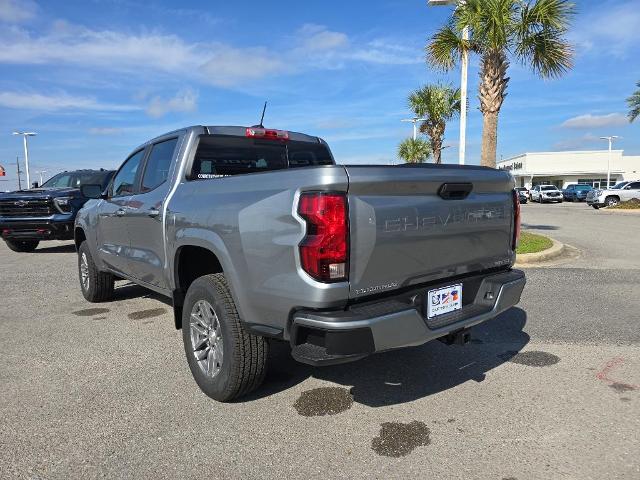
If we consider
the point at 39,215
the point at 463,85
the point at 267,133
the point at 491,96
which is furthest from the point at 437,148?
the point at 267,133

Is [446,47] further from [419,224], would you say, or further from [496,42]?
[419,224]

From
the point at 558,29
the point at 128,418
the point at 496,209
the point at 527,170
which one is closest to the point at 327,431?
the point at 128,418

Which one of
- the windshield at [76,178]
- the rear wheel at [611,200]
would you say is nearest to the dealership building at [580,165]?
the rear wheel at [611,200]

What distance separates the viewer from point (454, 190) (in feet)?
10.1

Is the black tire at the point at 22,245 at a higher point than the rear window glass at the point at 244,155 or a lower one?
lower

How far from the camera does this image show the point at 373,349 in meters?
2.59

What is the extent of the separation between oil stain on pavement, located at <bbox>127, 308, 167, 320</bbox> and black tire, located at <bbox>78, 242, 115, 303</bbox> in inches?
26.0

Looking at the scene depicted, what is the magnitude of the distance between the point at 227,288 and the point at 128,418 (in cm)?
105

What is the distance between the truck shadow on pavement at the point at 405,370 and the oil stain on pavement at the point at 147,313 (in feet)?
6.06

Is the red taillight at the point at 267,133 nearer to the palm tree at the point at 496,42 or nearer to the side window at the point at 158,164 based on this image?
the side window at the point at 158,164

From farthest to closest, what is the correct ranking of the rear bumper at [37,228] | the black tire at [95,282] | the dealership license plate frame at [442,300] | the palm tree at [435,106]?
the palm tree at [435,106]
the rear bumper at [37,228]
the black tire at [95,282]
the dealership license plate frame at [442,300]

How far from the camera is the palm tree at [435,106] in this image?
23422 millimetres

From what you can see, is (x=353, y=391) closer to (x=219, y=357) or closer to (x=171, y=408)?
(x=219, y=357)

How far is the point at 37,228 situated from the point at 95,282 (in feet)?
19.1
